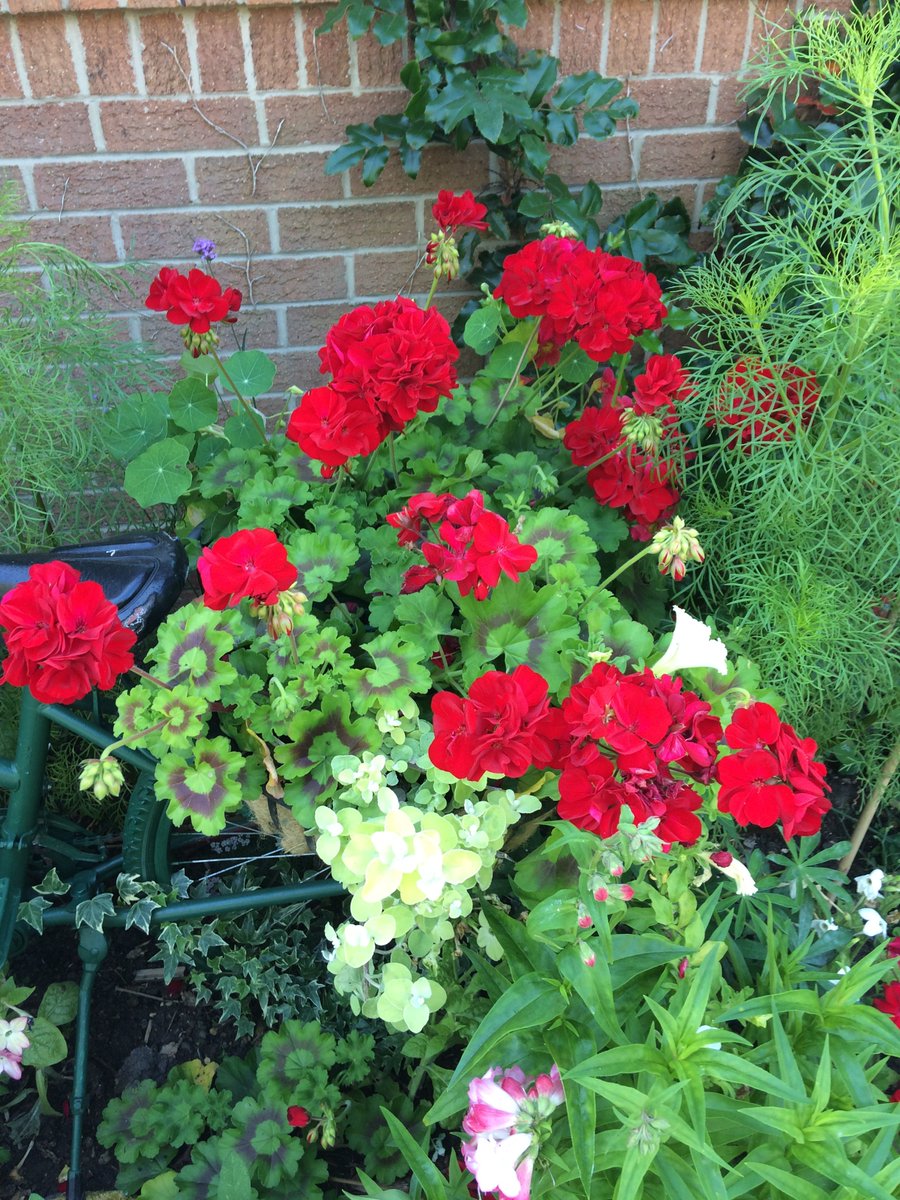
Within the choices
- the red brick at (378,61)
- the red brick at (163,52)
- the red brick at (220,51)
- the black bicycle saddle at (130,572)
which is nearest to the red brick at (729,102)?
the red brick at (378,61)

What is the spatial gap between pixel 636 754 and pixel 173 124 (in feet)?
5.78

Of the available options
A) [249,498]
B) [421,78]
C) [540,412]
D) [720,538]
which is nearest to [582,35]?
[421,78]

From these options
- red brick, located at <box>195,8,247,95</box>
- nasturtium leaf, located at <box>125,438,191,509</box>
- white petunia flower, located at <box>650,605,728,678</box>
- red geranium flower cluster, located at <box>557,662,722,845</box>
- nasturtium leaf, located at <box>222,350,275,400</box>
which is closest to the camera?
red geranium flower cluster, located at <box>557,662,722,845</box>

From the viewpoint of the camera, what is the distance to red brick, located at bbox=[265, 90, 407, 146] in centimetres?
195

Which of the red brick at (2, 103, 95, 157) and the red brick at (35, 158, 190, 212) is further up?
the red brick at (2, 103, 95, 157)

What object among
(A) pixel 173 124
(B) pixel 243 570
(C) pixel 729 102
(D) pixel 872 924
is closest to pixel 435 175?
(A) pixel 173 124

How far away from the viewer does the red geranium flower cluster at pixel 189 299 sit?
1486 millimetres

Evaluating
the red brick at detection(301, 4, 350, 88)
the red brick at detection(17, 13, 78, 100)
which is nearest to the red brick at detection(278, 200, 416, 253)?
the red brick at detection(301, 4, 350, 88)

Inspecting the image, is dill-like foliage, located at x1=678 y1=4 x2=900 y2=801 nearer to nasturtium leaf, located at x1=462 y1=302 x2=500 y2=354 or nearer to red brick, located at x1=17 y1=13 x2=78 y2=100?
nasturtium leaf, located at x1=462 y1=302 x2=500 y2=354

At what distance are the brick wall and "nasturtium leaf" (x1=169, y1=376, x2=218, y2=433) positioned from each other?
0.65 m

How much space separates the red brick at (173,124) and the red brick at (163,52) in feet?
0.10

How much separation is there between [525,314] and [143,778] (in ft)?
3.26

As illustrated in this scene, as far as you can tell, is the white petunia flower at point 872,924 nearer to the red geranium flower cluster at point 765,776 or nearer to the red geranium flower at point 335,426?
the red geranium flower cluster at point 765,776

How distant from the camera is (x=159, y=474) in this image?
5.09ft
